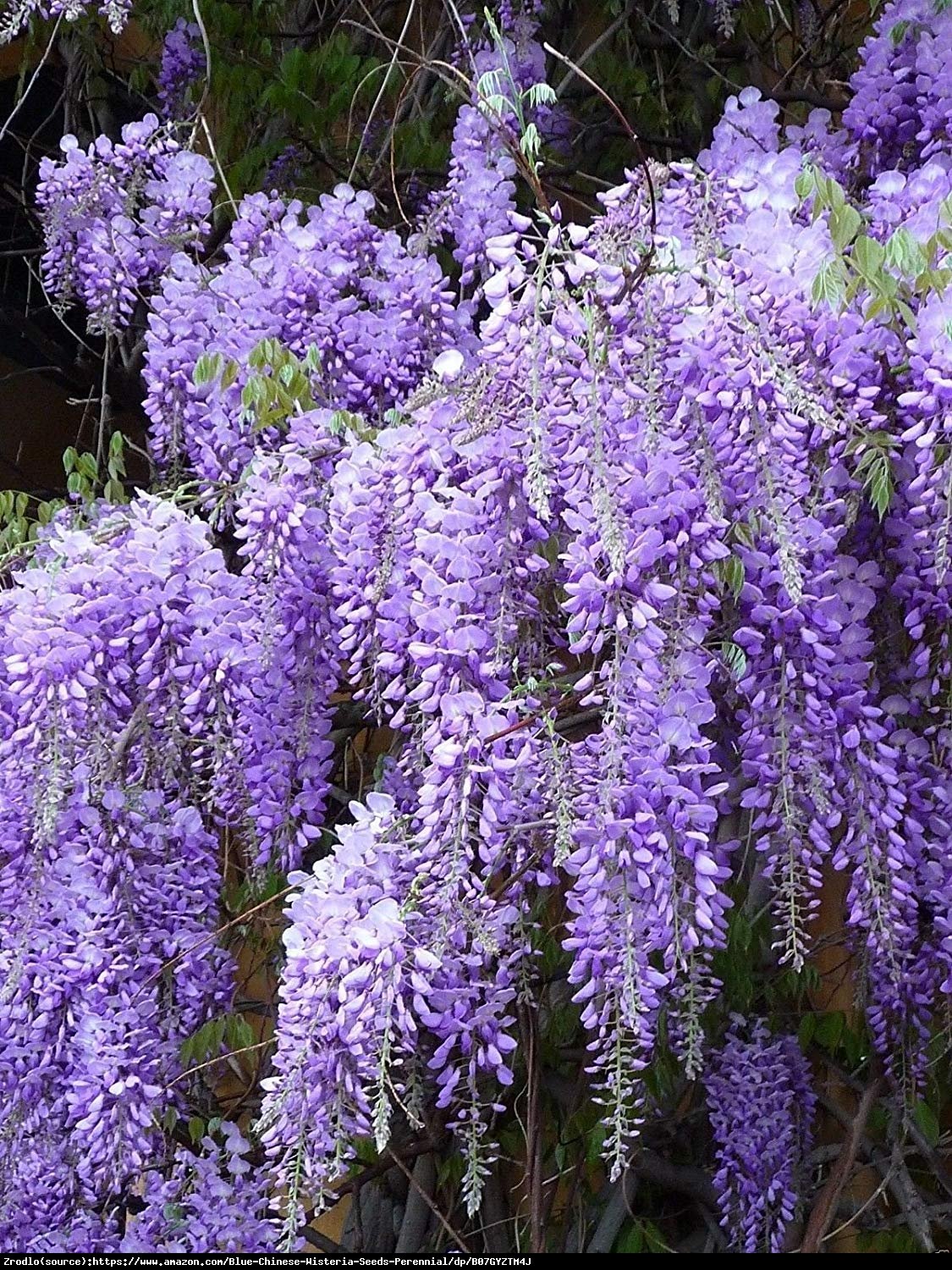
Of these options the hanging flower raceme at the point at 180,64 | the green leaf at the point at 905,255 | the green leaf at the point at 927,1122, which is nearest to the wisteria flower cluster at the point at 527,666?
the green leaf at the point at 905,255

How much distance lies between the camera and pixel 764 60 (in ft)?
9.68

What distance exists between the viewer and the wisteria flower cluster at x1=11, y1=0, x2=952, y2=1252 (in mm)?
1487

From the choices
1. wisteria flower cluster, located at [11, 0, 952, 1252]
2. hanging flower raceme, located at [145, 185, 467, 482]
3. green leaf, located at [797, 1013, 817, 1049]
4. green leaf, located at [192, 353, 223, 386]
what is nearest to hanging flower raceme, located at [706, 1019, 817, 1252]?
green leaf, located at [797, 1013, 817, 1049]

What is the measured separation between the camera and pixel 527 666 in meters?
1.64

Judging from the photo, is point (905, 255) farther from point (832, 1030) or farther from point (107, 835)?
point (832, 1030)

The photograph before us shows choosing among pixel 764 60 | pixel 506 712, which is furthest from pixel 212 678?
pixel 764 60

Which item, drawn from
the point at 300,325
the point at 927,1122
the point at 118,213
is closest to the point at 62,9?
the point at 118,213

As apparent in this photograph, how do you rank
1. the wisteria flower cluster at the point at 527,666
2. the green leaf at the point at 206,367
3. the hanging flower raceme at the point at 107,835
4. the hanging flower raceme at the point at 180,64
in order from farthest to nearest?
the hanging flower raceme at the point at 180,64 → the green leaf at the point at 206,367 → the hanging flower raceme at the point at 107,835 → the wisteria flower cluster at the point at 527,666

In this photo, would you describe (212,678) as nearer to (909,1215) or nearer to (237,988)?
(237,988)

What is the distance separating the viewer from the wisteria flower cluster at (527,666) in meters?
1.49

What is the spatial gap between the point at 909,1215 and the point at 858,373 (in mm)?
1418

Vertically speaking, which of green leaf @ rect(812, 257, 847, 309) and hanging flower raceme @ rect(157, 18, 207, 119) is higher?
hanging flower raceme @ rect(157, 18, 207, 119)

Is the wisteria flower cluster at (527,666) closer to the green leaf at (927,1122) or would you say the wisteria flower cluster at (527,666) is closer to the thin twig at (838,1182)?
the thin twig at (838,1182)

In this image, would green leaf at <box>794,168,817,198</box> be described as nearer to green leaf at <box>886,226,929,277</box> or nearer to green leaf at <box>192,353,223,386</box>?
green leaf at <box>886,226,929,277</box>
